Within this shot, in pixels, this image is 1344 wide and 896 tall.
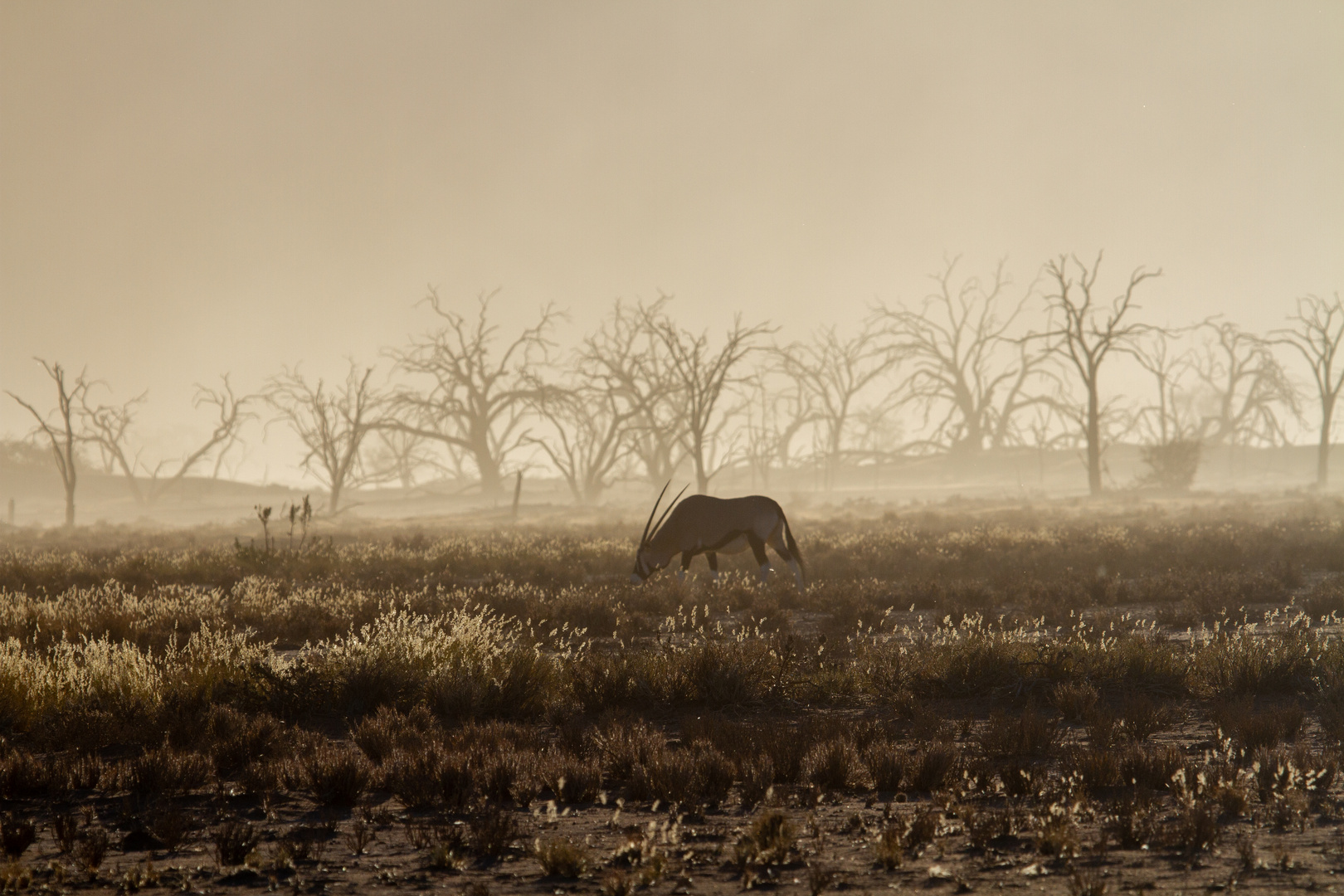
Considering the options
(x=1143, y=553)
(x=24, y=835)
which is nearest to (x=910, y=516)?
(x=1143, y=553)

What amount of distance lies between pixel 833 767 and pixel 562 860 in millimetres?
1946

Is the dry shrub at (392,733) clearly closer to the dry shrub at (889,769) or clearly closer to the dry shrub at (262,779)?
the dry shrub at (262,779)

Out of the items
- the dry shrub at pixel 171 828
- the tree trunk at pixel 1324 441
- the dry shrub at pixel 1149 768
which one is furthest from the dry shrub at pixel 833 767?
the tree trunk at pixel 1324 441

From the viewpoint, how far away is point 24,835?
3.97 m

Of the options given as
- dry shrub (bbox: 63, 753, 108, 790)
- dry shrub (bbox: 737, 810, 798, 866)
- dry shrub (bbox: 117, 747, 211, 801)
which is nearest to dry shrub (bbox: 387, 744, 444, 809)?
dry shrub (bbox: 117, 747, 211, 801)

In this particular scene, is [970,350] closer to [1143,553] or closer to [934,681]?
[1143,553]

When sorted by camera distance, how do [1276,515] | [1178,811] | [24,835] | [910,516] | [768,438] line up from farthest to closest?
1. [768,438]
2. [910,516]
3. [1276,515]
4. [1178,811]
5. [24,835]

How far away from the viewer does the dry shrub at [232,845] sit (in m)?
3.81

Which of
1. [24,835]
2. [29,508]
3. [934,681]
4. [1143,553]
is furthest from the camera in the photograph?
[29,508]

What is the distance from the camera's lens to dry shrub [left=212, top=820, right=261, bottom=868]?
3812 mm

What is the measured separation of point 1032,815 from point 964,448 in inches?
3291

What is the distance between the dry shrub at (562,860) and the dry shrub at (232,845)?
1333 millimetres

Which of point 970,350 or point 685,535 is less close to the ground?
point 970,350

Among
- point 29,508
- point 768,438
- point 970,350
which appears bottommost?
point 29,508
